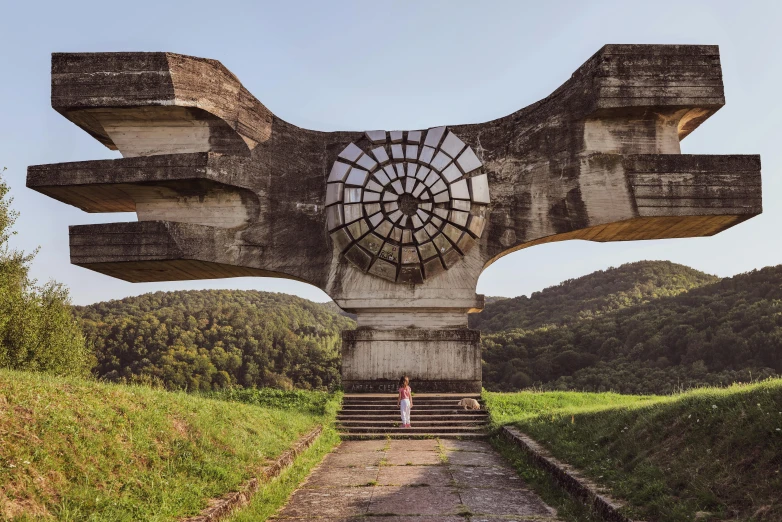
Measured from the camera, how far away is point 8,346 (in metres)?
23.9

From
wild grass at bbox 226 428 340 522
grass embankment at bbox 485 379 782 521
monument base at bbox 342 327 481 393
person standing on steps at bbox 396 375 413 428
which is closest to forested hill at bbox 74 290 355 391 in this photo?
monument base at bbox 342 327 481 393

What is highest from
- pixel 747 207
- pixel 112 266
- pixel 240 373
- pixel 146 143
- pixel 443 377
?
pixel 146 143

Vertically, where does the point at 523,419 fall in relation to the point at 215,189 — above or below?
below

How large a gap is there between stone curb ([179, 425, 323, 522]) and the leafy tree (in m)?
17.6

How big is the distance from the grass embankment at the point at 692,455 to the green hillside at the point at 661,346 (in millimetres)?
19145

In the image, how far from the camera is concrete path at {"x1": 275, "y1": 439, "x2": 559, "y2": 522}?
260 inches

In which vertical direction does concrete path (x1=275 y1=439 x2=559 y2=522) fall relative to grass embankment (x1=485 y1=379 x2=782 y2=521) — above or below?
below

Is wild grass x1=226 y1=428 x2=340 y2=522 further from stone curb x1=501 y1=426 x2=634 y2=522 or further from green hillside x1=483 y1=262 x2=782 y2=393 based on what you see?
green hillside x1=483 y1=262 x2=782 y2=393

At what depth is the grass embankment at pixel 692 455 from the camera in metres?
5.37

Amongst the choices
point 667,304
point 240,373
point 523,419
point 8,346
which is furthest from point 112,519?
point 667,304

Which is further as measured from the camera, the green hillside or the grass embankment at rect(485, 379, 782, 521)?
the green hillside

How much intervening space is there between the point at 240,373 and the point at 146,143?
23060 mm

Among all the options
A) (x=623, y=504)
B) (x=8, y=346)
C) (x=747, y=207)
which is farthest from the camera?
(x=8, y=346)

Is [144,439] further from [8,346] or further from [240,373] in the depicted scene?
[240,373]
